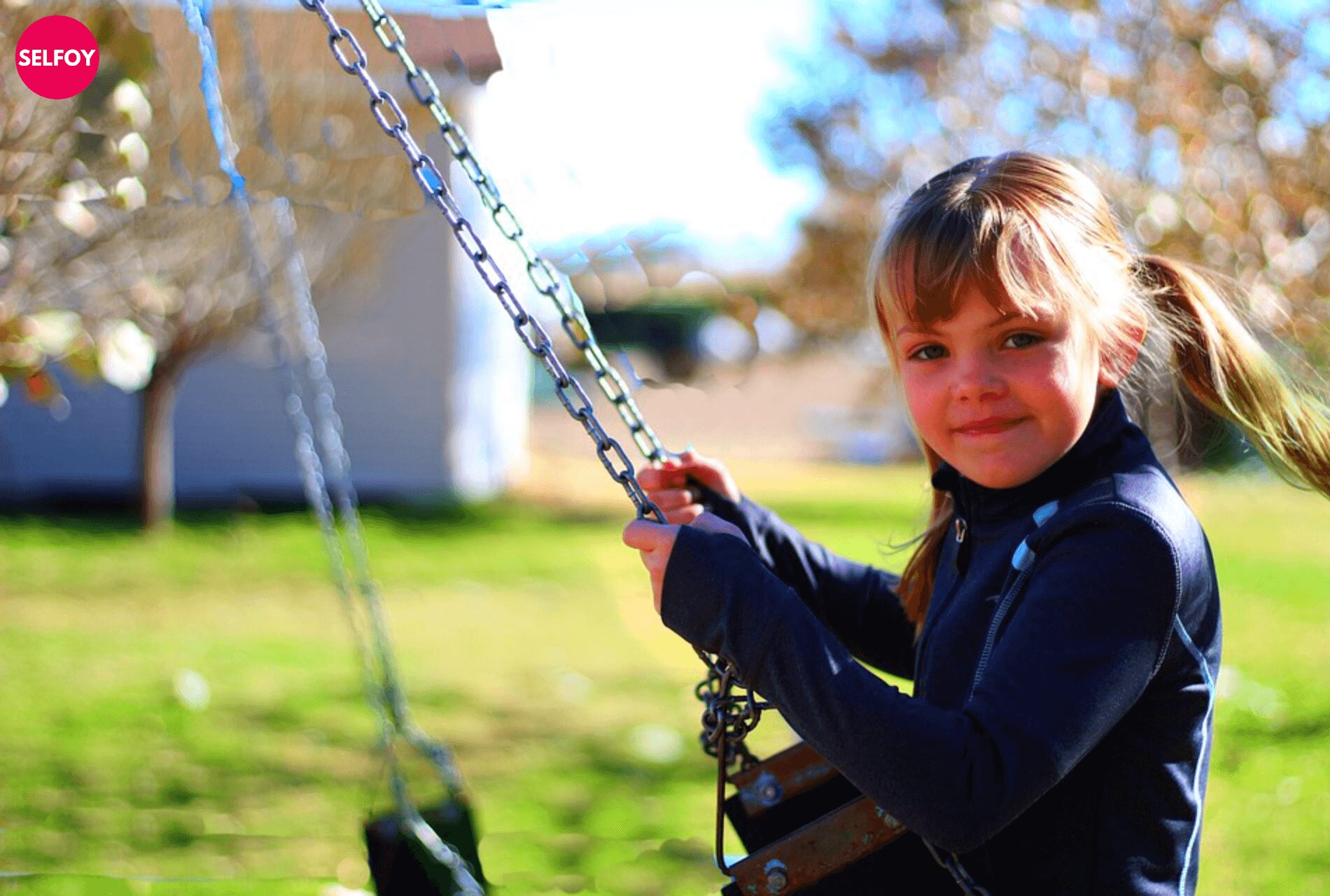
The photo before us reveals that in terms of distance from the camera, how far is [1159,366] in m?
1.60

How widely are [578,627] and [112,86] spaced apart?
476cm

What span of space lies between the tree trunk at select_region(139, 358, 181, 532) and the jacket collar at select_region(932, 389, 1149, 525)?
8513mm

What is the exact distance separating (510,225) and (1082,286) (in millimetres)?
777

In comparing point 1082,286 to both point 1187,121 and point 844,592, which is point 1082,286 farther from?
point 1187,121

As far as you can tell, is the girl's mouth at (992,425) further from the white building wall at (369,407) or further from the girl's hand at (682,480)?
the white building wall at (369,407)

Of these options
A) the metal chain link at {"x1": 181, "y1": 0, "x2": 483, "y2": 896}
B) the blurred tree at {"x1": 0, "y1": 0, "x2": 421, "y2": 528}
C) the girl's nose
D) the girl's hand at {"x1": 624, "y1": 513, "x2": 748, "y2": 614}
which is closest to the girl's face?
the girl's nose

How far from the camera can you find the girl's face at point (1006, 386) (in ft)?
4.59

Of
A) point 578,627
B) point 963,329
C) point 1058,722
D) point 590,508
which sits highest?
point 963,329

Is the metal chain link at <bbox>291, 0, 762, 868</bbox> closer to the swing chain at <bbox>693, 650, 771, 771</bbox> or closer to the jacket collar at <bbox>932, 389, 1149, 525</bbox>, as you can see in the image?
the swing chain at <bbox>693, 650, 771, 771</bbox>

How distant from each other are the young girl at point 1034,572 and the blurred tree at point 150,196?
1.91 m

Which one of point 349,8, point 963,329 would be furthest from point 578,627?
point 963,329

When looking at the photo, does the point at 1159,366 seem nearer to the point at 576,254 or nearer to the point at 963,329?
the point at 963,329

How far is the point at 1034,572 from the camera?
4.37 feet

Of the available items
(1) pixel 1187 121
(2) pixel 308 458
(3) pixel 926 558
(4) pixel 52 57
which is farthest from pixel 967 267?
(1) pixel 1187 121
